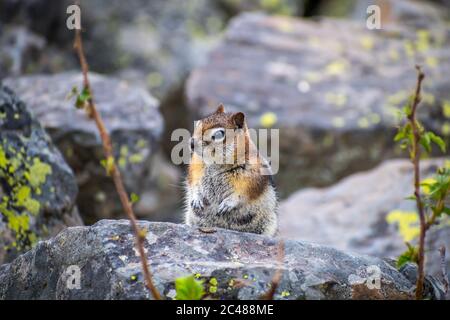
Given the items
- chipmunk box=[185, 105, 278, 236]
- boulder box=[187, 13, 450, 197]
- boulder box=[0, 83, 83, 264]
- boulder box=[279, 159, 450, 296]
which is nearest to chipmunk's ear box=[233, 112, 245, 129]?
chipmunk box=[185, 105, 278, 236]

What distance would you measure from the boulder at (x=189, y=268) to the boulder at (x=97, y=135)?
407cm

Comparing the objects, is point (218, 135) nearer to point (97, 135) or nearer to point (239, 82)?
point (97, 135)

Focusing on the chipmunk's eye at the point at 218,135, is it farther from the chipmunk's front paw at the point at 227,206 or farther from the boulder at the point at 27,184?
the boulder at the point at 27,184

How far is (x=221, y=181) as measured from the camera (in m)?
6.70

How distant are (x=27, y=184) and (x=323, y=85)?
291 inches

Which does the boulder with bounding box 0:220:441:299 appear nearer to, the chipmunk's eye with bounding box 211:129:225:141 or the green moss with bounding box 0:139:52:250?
the green moss with bounding box 0:139:52:250

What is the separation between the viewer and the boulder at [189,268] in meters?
4.41

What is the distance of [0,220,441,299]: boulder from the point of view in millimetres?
4410

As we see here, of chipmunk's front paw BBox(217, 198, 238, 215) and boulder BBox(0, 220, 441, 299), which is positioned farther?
chipmunk's front paw BBox(217, 198, 238, 215)

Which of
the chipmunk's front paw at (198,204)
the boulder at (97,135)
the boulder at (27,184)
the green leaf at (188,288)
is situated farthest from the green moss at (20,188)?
the green leaf at (188,288)

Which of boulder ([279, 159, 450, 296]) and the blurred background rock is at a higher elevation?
the blurred background rock

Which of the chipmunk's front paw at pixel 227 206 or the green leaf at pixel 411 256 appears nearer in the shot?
the green leaf at pixel 411 256

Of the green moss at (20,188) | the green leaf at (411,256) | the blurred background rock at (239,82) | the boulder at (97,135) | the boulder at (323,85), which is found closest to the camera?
the green leaf at (411,256)

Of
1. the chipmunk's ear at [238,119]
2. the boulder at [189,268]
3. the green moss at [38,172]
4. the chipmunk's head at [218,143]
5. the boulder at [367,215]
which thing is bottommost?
the boulder at [367,215]
